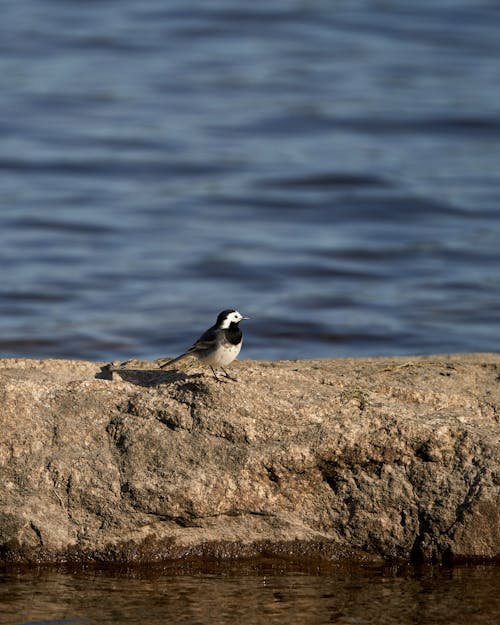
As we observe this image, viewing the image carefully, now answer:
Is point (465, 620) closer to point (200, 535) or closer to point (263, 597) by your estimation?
point (263, 597)

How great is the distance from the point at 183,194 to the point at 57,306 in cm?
491

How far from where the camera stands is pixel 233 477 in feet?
18.3

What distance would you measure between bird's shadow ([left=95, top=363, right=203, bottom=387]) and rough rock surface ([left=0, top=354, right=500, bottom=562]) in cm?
62

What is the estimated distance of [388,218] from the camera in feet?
52.4

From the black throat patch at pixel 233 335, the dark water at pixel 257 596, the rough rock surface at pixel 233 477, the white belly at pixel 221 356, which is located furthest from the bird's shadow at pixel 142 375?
the dark water at pixel 257 596

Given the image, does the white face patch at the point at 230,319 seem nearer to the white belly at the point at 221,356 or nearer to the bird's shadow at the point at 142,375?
the white belly at the point at 221,356

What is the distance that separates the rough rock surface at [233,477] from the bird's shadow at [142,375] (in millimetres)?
620

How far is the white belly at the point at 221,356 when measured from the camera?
6598 millimetres

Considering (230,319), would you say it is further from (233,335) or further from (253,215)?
(253,215)

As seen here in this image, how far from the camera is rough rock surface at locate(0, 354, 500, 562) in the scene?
5562 mm

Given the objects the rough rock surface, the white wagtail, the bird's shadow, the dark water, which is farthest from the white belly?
the dark water

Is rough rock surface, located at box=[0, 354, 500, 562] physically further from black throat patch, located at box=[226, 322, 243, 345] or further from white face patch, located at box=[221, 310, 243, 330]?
white face patch, located at box=[221, 310, 243, 330]

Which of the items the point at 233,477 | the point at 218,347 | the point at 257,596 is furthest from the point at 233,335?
A: the point at 257,596

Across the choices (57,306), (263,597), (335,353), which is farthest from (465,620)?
(57,306)
